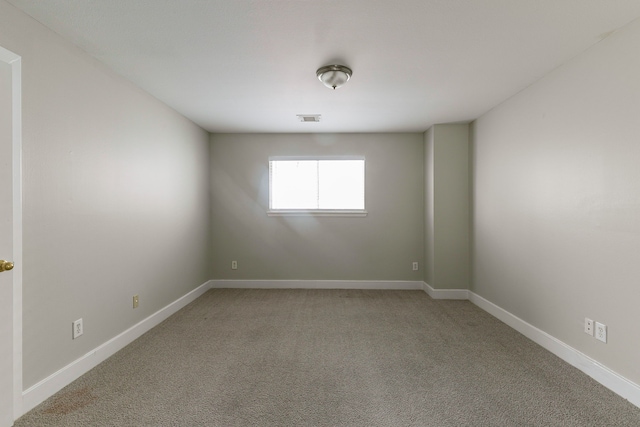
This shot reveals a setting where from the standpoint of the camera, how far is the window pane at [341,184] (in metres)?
4.87

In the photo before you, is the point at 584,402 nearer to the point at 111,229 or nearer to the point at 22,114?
the point at 111,229

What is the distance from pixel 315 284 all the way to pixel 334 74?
3.16m

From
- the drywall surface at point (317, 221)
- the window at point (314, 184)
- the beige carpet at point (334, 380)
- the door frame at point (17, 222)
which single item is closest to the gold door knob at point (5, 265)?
the door frame at point (17, 222)

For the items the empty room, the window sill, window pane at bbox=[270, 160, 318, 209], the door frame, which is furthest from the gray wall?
the door frame

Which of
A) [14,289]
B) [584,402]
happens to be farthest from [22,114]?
[584,402]

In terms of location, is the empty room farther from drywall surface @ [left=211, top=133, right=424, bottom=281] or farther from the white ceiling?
drywall surface @ [left=211, top=133, right=424, bottom=281]

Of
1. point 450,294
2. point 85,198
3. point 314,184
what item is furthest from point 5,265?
point 450,294

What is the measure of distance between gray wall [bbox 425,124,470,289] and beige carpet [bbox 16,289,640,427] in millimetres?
914

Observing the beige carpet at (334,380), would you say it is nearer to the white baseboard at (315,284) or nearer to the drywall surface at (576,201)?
the drywall surface at (576,201)

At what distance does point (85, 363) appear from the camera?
7.61 ft

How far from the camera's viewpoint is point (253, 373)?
7.54 feet

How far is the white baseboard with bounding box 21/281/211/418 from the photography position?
1.90 metres

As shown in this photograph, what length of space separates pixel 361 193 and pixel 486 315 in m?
2.32

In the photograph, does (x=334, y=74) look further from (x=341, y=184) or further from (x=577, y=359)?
(x=577, y=359)
